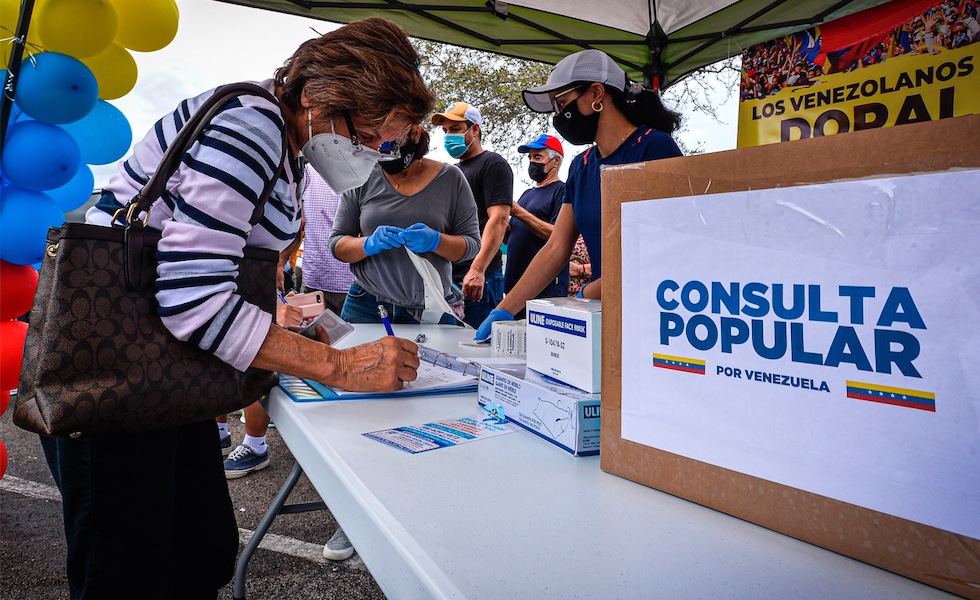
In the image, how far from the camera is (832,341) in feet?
1.50

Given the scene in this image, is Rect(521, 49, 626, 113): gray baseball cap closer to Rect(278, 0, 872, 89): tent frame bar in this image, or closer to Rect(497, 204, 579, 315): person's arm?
Rect(497, 204, 579, 315): person's arm

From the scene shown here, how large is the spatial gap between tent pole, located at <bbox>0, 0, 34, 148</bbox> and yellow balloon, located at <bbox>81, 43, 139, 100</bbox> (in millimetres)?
284

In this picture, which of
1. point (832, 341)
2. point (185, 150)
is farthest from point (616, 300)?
point (185, 150)

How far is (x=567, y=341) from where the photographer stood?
766 millimetres

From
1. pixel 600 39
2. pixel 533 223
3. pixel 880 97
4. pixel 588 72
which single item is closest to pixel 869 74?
pixel 880 97

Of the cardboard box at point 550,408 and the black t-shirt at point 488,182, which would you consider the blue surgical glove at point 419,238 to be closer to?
the black t-shirt at point 488,182

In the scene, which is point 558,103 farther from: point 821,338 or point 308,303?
point 821,338

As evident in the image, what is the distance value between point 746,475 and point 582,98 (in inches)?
65.6

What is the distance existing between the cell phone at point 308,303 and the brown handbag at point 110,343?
0.81 m

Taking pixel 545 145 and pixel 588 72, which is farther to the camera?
pixel 545 145

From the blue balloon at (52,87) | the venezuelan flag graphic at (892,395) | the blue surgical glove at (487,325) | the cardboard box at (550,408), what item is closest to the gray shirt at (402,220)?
the blue surgical glove at (487,325)

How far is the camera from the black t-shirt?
9.81 feet

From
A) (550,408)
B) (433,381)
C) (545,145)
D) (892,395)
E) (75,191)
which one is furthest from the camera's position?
(545,145)

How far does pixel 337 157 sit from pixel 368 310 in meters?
1.00
